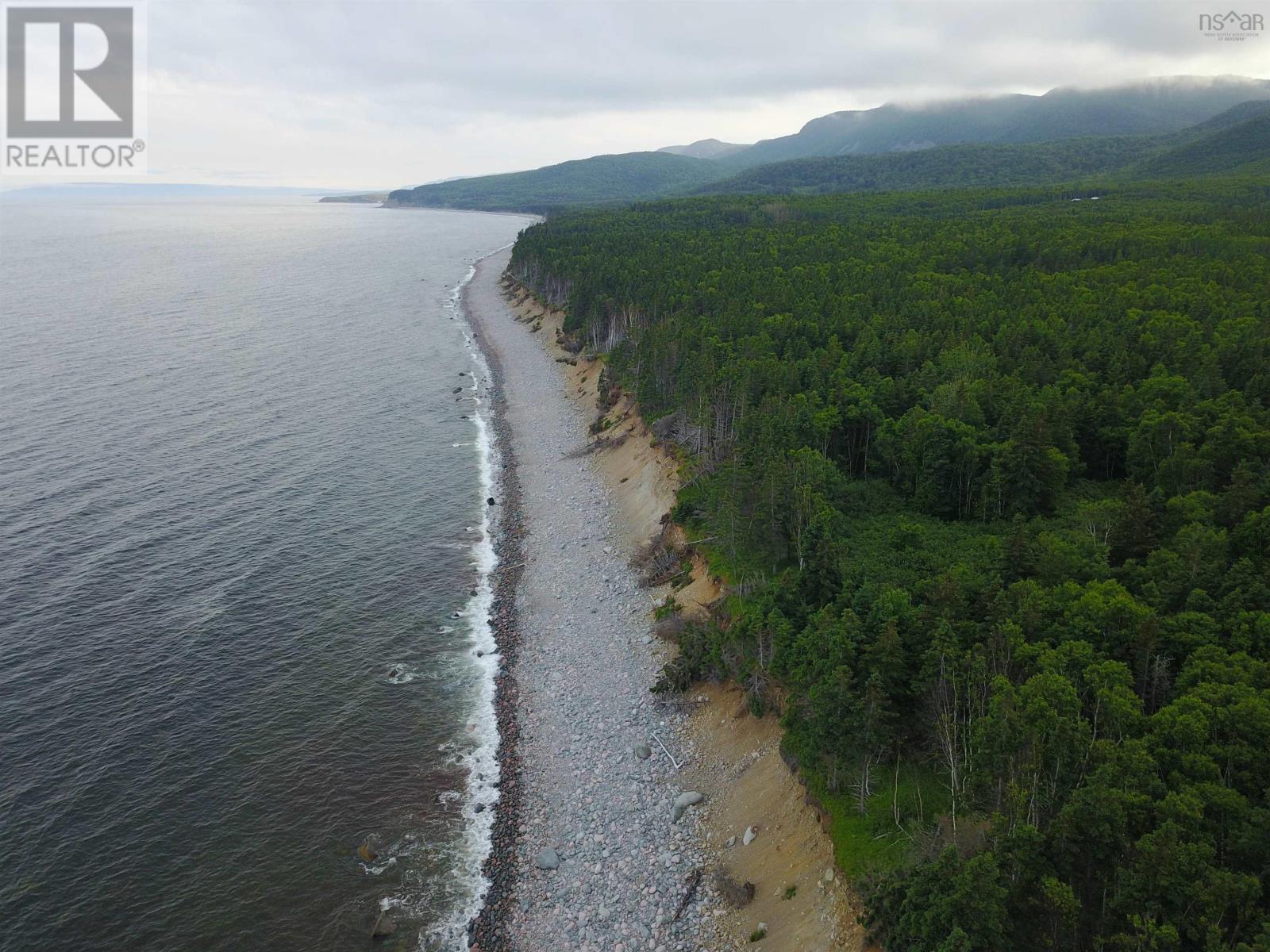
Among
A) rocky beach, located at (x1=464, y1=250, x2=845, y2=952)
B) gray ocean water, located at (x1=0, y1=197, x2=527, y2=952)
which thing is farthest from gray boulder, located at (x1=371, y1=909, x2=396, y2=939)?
rocky beach, located at (x1=464, y1=250, x2=845, y2=952)

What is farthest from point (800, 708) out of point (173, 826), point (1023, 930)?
point (173, 826)

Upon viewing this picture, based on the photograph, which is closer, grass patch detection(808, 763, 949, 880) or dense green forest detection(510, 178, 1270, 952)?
dense green forest detection(510, 178, 1270, 952)

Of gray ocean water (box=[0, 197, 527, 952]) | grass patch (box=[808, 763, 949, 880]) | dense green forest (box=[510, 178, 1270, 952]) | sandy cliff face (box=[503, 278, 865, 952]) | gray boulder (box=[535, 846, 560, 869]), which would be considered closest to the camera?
dense green forest (box=[510, 178, 1270, 952])

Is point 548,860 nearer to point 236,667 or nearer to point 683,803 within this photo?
point 683,803

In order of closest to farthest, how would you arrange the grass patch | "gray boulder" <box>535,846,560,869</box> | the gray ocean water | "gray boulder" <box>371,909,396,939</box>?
the grass patch, "gray boulder" <box>371,909,396,939</box>, the gray ocean water, "gray boulder" <box>535,846,560,869</box>

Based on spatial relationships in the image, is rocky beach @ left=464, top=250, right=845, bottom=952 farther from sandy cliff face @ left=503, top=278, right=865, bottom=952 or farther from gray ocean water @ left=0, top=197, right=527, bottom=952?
gray ocean water @ left=0, top=197, right=527, bottom=952

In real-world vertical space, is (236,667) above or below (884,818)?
below

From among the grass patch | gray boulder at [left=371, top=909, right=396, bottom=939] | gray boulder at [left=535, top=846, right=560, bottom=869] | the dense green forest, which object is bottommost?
gray boulder at [left=371, top=909, right=396, bottom=939]

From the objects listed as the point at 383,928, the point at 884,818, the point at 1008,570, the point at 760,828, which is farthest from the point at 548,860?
the point at 1008,570
